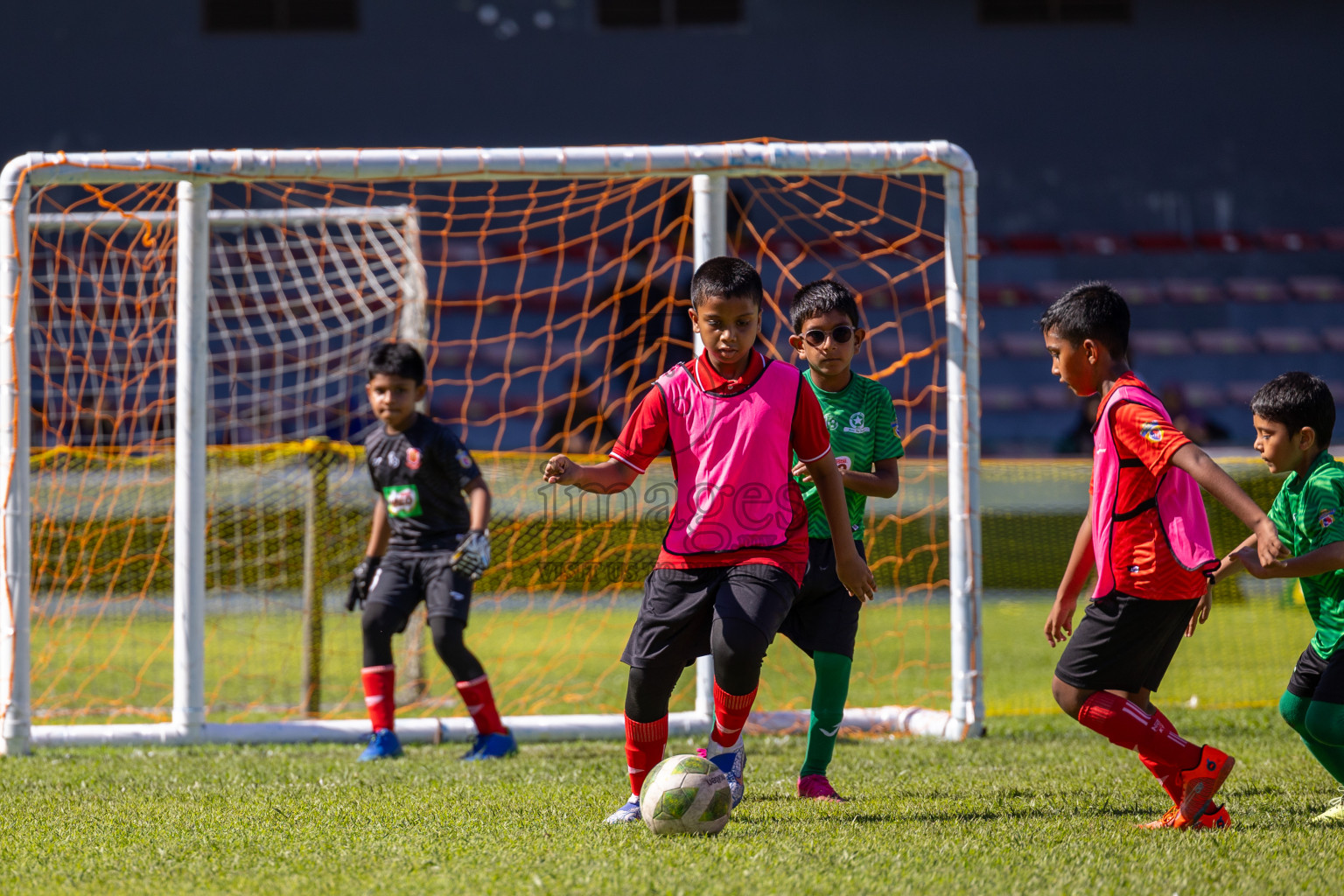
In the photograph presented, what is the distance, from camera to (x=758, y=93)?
1605 centimetres

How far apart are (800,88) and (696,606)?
1368 cm

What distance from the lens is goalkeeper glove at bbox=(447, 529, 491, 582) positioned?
4.94 metres

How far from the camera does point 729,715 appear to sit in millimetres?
Answer: 3547

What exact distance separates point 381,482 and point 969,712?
2645mm

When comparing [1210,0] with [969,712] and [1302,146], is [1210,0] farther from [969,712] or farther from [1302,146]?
[969,712]

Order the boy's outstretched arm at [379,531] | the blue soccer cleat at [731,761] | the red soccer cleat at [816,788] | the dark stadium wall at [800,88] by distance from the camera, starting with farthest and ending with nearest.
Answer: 1. the dark stadium wall at [800,88]
2. the boy's outstretched arm at [379,531]
3. the red soccer cleat at [816,788]
4. the blue soccer cleat at [731,761]

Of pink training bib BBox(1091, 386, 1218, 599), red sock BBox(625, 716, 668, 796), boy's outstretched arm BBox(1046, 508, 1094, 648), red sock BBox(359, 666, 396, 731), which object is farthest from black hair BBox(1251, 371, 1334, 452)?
red sock BBox(359, 666, 396, 731)

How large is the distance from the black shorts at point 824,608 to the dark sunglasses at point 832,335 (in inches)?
25.1

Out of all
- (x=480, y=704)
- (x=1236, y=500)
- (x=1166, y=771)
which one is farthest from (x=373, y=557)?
(x=1236, y=500)

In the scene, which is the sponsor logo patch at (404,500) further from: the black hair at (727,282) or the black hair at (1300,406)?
the black hair at (1300,406)

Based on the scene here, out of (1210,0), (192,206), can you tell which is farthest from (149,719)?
(1210,0)

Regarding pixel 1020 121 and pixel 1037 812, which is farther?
pixel 1020 121

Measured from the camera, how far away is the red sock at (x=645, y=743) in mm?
3529

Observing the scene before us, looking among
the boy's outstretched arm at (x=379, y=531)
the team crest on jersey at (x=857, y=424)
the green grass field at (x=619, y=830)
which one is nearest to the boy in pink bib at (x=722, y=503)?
the green grass field at (x=619, y=830)
